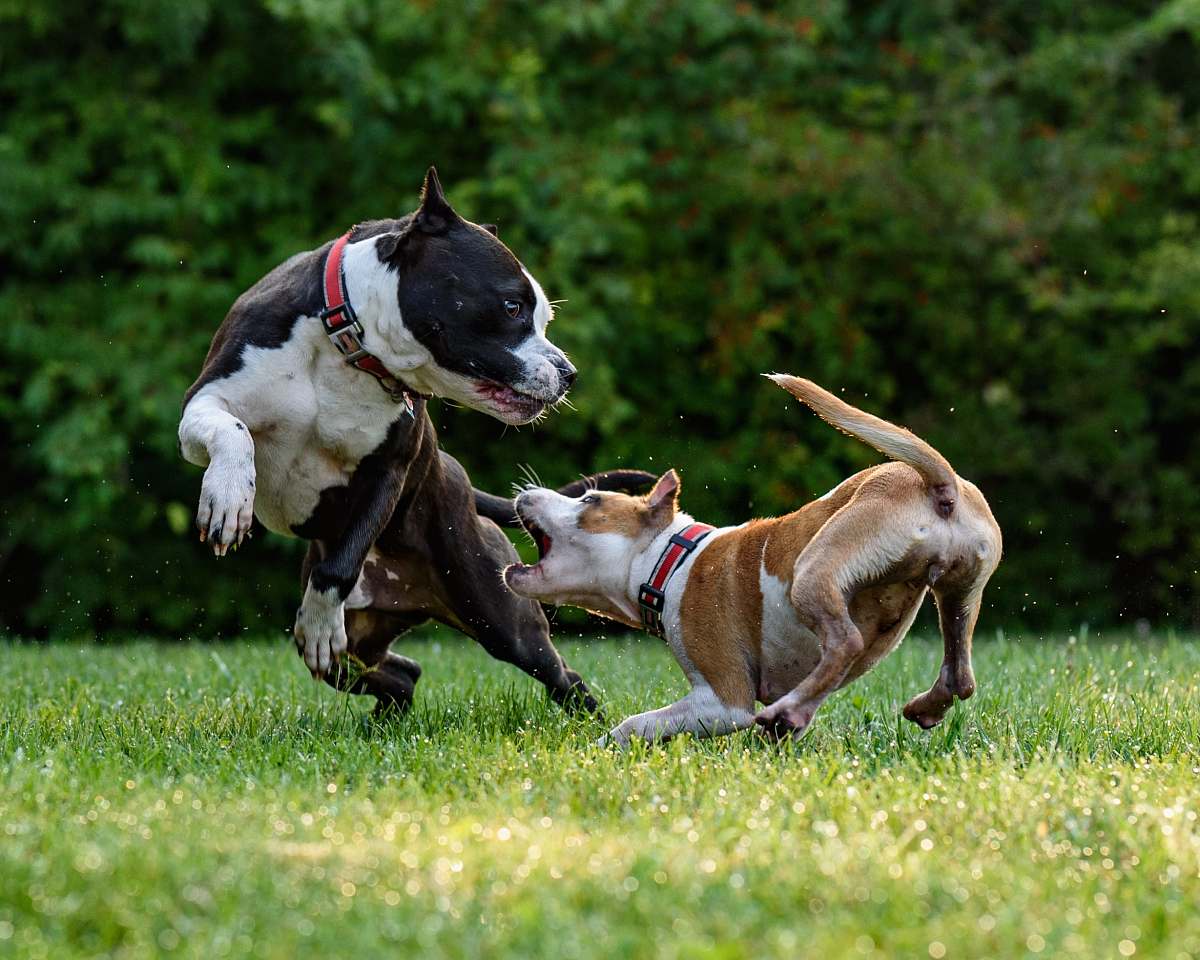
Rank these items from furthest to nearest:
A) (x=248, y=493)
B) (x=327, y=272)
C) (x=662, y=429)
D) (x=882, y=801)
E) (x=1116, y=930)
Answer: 1. (x=662, y=429)
2. (x=327, y=272)
3. (x=248, y=493)
4. (x=882, y=801)
5. (x=1116, y=930)

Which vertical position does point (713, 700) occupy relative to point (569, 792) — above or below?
below

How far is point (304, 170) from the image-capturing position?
39.1 feet

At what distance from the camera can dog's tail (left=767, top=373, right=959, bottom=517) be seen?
14.3 ft

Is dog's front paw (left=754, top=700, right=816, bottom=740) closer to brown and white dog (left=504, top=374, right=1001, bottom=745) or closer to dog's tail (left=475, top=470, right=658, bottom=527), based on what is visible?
brown and white dog (left=504, top=374, right=1001, bottom=745)

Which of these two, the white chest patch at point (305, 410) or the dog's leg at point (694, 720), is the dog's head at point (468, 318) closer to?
the white chest patch at point (305, 410)

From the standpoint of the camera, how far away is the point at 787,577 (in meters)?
4.68

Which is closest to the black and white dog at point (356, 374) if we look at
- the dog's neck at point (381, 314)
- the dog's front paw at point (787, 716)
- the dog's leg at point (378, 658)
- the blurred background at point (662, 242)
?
the dog's neck at point (381, 314)

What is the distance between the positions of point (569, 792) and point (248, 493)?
147 cm

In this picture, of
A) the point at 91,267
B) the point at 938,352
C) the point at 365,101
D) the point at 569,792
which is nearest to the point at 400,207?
the point at 365,101

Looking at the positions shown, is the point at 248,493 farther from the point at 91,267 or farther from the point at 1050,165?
the point at 1050,165

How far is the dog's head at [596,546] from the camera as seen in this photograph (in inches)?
205

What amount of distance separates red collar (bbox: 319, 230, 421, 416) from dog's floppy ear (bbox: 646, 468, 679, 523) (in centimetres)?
89

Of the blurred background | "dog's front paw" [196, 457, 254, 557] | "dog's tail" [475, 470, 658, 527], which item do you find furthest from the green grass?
the blurred background

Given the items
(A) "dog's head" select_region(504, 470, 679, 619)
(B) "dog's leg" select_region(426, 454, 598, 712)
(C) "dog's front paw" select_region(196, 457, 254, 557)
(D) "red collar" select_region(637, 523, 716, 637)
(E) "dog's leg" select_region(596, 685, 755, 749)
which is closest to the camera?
(C) "dog's front paw" select_region(196, 457, 254, 557)
